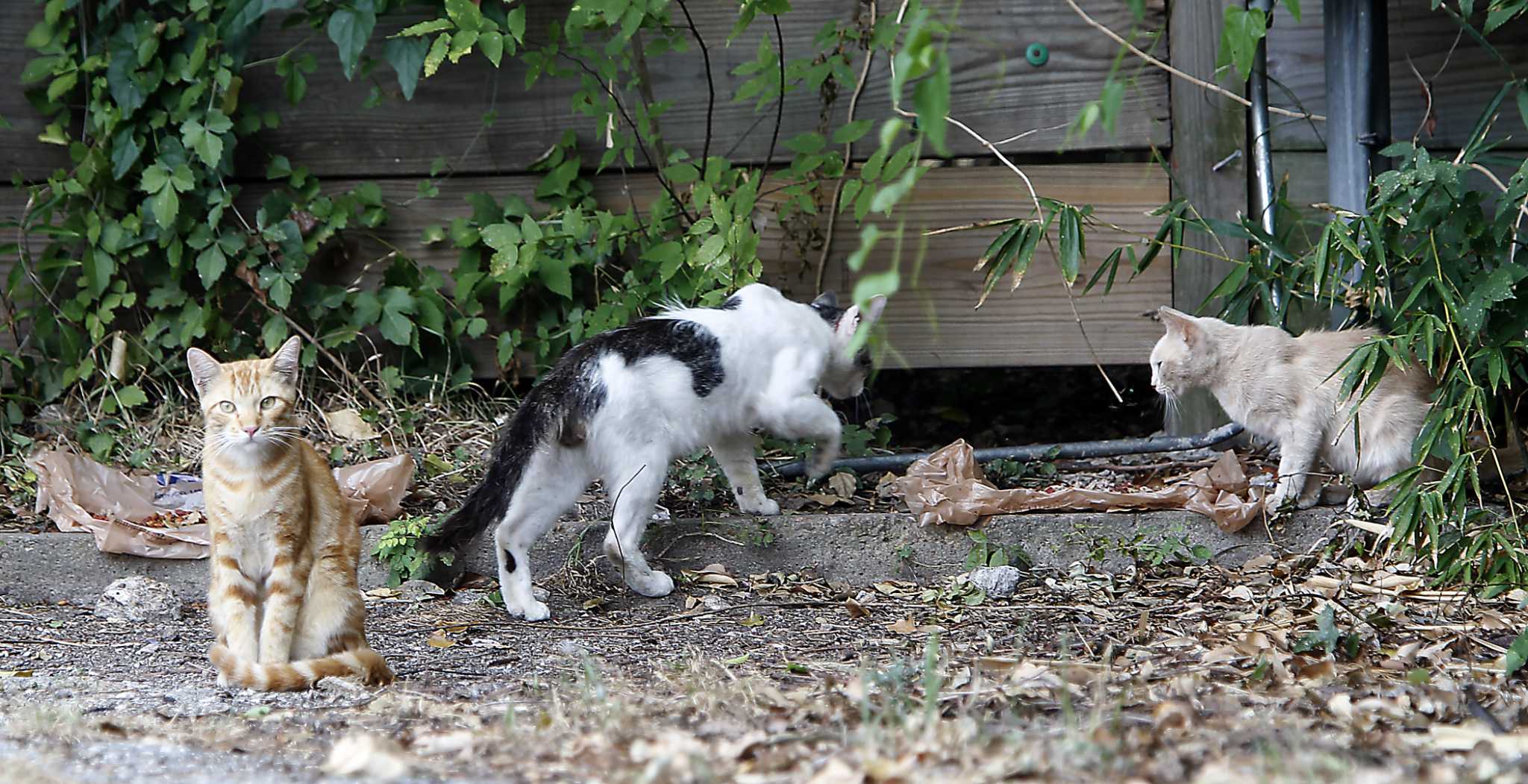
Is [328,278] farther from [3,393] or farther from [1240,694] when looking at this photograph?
[1240,694]

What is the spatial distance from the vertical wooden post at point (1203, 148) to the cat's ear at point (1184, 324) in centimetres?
59

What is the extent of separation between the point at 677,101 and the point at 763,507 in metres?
1.65

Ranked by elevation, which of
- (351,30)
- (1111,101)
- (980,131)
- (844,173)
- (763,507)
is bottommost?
(763,507)

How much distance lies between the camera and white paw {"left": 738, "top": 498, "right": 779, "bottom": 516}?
4.18m

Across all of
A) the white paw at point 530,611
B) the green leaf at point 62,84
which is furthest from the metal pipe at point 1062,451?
the green leaf at point 62,84

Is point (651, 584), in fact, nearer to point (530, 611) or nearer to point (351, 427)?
point (530, 611)

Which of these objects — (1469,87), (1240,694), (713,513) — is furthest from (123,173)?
(1469,87)

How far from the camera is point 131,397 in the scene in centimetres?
486

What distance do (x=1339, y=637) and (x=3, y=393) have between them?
4.71 metres

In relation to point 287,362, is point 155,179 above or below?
above

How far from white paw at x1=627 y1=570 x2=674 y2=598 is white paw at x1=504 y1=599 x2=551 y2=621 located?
28 centimetres

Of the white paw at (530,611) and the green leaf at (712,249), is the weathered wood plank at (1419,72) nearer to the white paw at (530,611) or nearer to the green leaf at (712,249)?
the green leaf at (712,249)

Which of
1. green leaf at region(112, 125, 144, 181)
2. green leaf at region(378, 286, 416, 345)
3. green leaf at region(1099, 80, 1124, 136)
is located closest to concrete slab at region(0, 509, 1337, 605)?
green leaf at region(378, 286, 416, 345)

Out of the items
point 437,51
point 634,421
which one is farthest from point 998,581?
point 437,51
